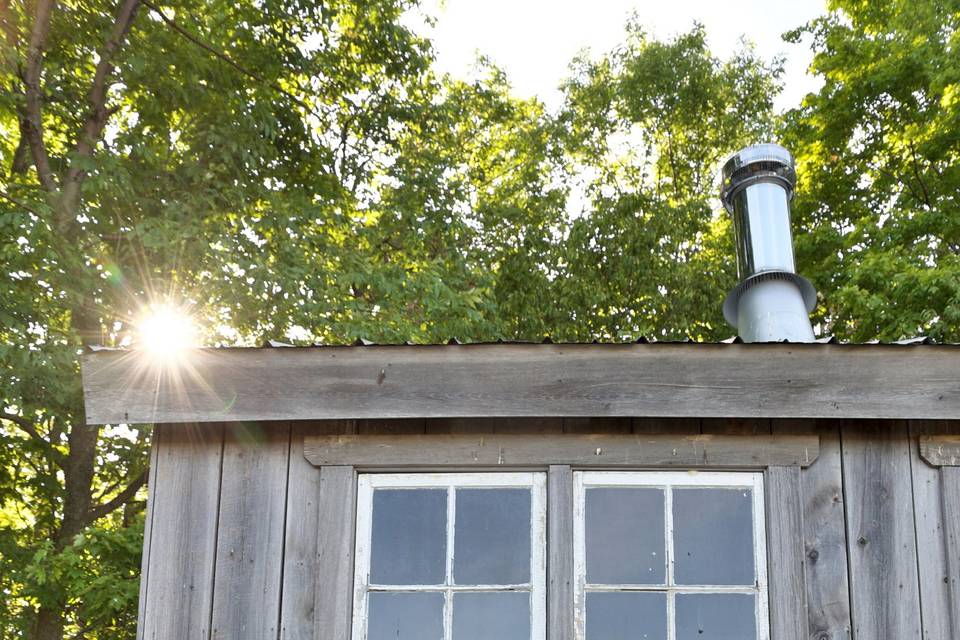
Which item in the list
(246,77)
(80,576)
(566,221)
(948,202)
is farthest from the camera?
(566,221)

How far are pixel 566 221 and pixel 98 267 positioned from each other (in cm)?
951

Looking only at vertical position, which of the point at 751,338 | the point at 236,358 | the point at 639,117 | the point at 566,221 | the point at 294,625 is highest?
the point at 639,117

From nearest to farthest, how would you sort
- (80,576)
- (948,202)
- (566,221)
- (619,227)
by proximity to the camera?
(80,576) → (948,202) → (619,227) → (566,221)

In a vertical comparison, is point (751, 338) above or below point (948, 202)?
below

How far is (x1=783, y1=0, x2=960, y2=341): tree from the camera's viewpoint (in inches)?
516

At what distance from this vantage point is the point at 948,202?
14.4m

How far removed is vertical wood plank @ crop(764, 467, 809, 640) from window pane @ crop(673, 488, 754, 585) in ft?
0.27

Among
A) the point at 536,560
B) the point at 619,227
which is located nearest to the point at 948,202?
the point at 619,227

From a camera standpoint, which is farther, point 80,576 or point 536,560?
point 80,576

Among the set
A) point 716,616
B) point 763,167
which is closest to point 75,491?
point 763,167

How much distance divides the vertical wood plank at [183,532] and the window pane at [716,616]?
1815 millimetres

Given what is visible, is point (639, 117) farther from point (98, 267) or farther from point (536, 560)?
point (536, 560)

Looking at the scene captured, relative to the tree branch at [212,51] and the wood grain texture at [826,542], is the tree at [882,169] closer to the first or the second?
the tree branch at [212,51]

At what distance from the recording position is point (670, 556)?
397 cm
